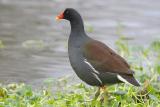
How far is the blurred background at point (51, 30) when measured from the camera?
916 cm

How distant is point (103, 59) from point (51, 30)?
4533mm

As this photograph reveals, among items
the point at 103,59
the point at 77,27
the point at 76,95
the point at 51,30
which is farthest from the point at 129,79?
the point at 51,30

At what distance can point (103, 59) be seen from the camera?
6.96 meters

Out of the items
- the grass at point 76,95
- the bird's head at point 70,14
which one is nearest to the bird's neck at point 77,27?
the bird's head at point 70,14

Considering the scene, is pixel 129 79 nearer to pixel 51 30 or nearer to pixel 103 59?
pixel 103 59

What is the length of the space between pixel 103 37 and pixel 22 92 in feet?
13.0

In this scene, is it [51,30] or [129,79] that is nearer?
[129,79]

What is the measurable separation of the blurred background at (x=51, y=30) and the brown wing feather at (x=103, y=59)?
1511 millimetres

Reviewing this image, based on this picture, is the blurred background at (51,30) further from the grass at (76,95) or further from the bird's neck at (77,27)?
the bird's neck at (77,27)

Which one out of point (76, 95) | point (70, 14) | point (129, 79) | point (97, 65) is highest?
point (70, 14)

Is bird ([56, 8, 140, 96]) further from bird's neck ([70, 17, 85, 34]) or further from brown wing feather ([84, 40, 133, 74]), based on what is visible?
bird's neck ([70, 17, 85, 34])

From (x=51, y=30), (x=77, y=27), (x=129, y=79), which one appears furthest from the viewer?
(x=51, y=30)

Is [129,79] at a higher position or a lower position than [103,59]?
lower

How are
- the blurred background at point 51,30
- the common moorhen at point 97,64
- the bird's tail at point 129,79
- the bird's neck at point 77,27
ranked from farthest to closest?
1. the blurred background at point 51,30
2. the bird's neck at point 77,27
3. the common moorhen at point 97,64
4. the bird's tail at point 129,79
